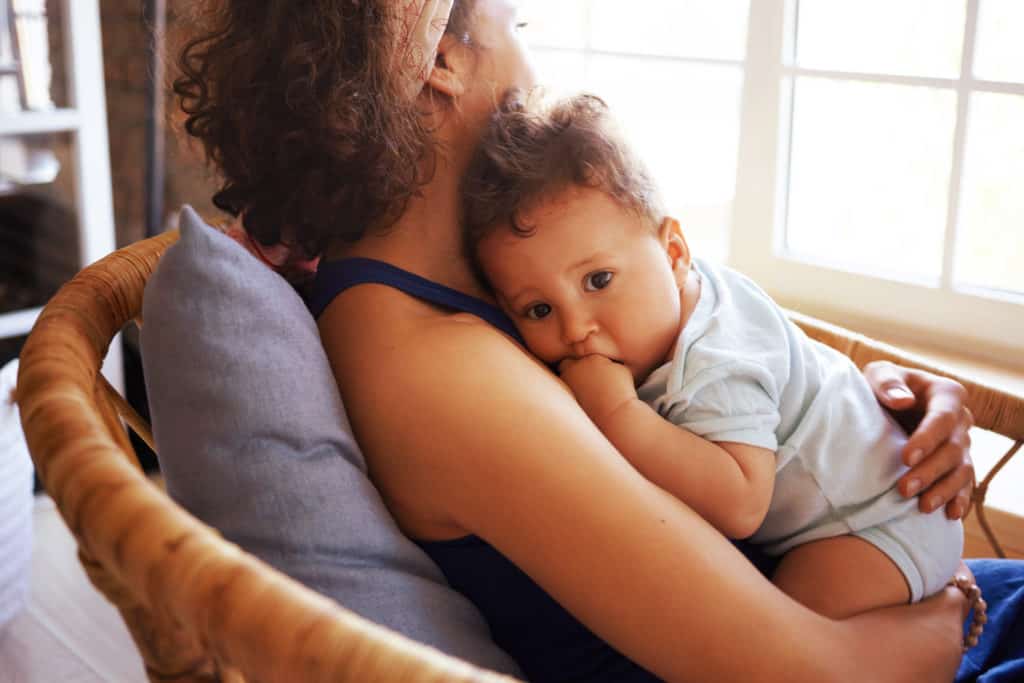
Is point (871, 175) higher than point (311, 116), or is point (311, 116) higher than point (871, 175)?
point (311, 116)

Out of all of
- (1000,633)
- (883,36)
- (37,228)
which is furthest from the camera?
(37,228)

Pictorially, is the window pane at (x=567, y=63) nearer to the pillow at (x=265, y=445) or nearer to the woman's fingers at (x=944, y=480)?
the woman's fingers at (x=944, y=480)

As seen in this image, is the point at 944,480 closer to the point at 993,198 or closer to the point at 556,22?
the point at 993,198

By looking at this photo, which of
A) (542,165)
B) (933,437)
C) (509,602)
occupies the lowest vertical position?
(509,602)

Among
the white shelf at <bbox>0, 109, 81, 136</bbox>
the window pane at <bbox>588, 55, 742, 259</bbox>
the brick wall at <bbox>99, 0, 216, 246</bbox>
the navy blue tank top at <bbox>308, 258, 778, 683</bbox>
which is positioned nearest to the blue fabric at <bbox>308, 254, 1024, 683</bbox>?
the navy blue tank top at <bbox>308, 258, 778, 683</bbox>

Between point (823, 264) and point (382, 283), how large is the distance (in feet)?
4.81

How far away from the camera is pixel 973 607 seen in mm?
1266

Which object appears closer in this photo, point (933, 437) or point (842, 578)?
point (842, 578)

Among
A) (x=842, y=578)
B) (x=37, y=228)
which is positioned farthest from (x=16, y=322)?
(x=842, y=578)

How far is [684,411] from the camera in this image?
3.75 feet

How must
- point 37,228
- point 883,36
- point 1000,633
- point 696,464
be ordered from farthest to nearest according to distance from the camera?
point 37,228, point 883,36, point 1000,633, point 696,464

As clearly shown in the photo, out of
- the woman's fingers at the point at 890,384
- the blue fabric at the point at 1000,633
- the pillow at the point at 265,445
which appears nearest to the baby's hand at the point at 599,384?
the pillow at the point at 265,445

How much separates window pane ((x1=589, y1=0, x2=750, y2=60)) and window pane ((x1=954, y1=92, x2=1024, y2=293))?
1.80 ft

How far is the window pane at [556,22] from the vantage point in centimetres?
274
